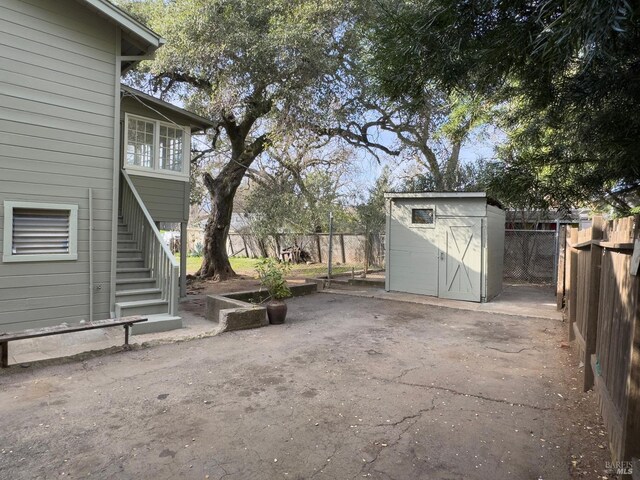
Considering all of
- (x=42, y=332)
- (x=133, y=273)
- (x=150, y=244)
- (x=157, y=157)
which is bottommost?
(x=42, y=332)

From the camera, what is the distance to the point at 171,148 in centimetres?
934

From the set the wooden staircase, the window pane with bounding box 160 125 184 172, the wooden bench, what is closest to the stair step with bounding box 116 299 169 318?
the wooden staircase

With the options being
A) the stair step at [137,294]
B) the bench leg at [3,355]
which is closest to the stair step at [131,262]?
the stair step at [137,294]

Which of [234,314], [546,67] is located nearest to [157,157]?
[234,314]

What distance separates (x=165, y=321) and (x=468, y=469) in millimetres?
5177

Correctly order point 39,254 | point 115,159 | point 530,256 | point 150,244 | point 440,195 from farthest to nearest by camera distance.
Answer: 1. point 530,256
2. point 440,195
3. point 150,244
4. point 115,159
5. point 39,254

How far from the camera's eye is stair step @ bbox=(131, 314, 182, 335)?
628 cm

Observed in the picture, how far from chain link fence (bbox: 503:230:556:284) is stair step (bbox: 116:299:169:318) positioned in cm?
1087

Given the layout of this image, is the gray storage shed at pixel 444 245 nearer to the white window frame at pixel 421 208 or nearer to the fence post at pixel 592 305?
the white window frame at pixel 421 208

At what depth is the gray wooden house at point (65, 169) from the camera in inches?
223

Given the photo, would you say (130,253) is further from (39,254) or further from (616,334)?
(616,334)

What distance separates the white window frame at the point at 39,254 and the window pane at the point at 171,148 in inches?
Result: 124

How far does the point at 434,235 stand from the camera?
10344 millimetres

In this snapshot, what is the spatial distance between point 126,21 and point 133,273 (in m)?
4.22
